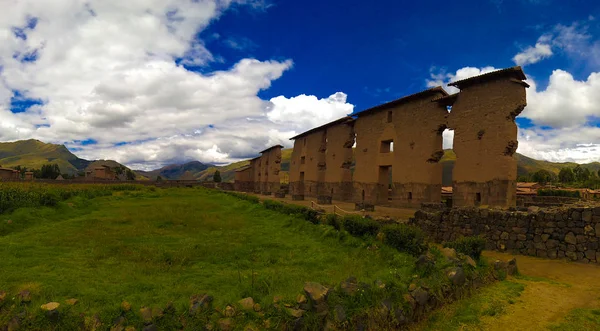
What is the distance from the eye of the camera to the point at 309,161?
4119cm

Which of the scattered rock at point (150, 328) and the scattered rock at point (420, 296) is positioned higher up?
the scattered rock at point (420, 296)

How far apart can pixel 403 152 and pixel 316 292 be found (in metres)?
21.6

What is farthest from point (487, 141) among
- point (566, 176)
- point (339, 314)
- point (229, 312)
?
point (566, 176)

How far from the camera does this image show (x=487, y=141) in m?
19.1

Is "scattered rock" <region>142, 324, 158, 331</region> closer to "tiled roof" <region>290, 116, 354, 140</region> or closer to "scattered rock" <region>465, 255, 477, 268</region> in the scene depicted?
"scattered rock" <region>465, 255, 477, 268</region>

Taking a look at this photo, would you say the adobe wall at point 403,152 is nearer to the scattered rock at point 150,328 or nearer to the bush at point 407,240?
the bush at point 407,240

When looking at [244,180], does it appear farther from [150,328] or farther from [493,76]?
[150,328]

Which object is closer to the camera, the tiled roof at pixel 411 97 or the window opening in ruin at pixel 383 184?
the tiled roof at pixel 411 97

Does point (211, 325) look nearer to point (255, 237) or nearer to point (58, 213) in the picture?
point (255, 237)

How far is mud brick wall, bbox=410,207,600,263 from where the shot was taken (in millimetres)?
10367

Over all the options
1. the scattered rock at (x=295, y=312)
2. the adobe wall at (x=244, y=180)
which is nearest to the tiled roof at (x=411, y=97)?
the scattered rock at (x=295, y=312)

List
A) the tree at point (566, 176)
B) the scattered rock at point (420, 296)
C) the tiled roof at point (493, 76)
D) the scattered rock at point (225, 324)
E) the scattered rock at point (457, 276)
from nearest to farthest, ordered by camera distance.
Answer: the scattered rock at point (225, 324) < the scattered rock at point (420, 296) < the scattered rock at point (457, 276) < the tiled roof at point (493, 76) < the tree at point (566, 176)

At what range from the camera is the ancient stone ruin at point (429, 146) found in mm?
18406

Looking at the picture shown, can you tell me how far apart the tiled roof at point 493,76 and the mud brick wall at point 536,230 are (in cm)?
978
